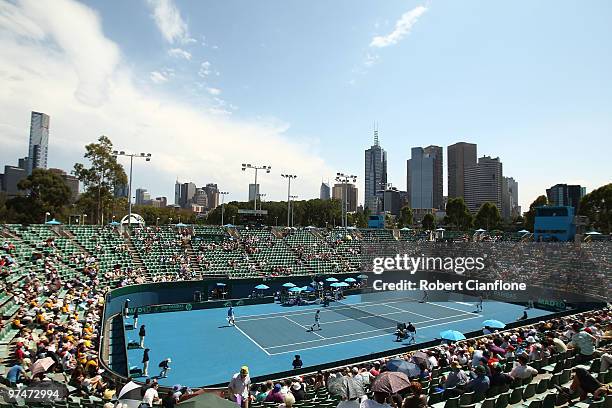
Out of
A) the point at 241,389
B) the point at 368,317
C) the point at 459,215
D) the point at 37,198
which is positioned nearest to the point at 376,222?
the point at 459,215

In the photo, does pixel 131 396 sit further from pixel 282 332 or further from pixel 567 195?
pixel 567 195

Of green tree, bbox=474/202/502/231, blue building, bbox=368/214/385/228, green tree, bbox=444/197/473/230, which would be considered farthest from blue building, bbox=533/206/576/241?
green tree, bbox=474/202/502/231

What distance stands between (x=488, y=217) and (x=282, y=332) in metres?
81.0

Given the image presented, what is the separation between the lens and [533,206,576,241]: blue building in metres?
55.8

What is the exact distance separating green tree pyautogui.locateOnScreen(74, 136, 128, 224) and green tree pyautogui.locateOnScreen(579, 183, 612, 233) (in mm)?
81179

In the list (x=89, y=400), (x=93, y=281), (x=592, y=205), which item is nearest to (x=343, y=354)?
(x=89, y=400)

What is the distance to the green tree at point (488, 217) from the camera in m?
96.2

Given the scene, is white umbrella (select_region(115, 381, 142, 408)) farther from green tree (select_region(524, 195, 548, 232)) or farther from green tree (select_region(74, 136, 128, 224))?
green tree (select_region(524, 195, 548, 232))

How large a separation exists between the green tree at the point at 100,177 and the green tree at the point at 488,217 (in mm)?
80063

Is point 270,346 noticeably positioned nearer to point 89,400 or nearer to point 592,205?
point 89,400

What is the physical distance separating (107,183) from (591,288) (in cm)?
5673

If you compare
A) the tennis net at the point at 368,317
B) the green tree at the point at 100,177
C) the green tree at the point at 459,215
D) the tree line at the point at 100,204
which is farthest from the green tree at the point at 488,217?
the green tree at the point at 100,177

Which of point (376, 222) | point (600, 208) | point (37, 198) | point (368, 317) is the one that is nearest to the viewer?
point (368, 317)

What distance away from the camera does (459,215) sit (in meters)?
95.3
